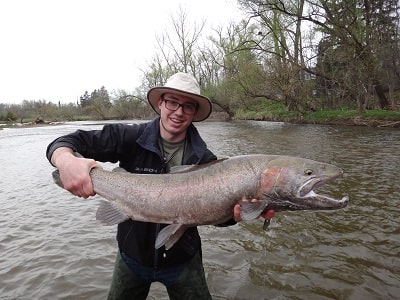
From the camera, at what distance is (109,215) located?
98.3 inches

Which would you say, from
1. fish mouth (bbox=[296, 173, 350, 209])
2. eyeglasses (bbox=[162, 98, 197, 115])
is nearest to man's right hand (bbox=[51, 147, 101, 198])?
eyeglasses (bbox=[162, 98, 197, 115])

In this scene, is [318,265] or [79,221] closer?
[318,265]

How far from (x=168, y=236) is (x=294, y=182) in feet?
3.22

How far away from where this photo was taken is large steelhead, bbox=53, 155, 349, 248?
7.55 feet

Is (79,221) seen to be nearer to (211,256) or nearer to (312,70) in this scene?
(211,256)

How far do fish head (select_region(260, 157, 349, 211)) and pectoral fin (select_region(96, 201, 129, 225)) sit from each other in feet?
3.56

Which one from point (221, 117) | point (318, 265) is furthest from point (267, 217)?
point (221, 117)

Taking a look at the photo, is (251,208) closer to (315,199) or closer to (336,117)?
(315,199)

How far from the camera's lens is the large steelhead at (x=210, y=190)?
230 centimetres

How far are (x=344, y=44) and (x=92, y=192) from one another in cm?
2488

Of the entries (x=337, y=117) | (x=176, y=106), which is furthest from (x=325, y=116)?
(x=176, y=106)

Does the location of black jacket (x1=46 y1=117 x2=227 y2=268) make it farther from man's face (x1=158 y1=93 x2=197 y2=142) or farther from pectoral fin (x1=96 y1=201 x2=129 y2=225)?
pectoral fin (x1=96 y1=201 x2=129 y2=225)

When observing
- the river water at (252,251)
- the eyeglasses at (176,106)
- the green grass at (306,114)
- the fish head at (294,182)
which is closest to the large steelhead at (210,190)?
the fish head at (294,182)

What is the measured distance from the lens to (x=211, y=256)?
194 inches
